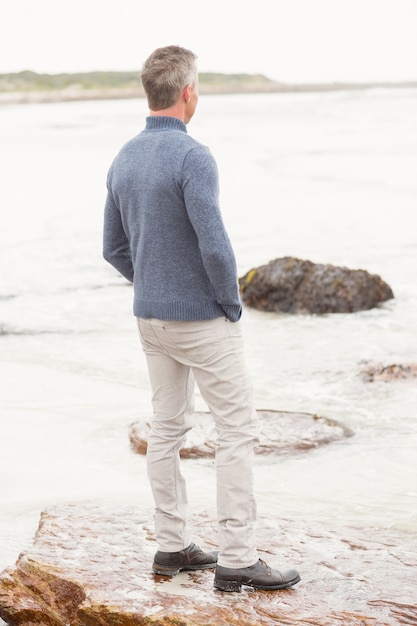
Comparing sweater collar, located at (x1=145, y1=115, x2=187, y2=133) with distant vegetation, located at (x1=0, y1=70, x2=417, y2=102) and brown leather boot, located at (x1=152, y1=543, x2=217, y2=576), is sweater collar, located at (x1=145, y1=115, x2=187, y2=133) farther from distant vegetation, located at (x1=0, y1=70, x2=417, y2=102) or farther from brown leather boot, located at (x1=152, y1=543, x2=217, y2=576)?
distant vegetation, located at (x1=0, y1=70, x2=417, y2=102)

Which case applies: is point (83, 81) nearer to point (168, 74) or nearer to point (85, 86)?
point (85, 86)

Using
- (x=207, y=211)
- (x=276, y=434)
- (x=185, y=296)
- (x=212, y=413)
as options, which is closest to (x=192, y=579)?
(x=212, y=413)

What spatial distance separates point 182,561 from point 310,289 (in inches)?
276

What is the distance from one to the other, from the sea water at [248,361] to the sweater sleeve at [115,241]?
1577 millimetres

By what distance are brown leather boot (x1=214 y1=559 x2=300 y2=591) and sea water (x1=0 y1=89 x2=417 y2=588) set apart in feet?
4.11

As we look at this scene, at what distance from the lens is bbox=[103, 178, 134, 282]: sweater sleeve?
385 centimetres

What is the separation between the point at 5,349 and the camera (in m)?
9.27

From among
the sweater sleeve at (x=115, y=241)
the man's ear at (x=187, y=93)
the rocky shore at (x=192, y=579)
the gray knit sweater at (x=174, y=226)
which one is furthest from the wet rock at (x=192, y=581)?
the man's ear at (x=187, y=93)

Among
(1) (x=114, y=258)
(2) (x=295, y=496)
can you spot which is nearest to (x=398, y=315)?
(2) (x=295, y=496)

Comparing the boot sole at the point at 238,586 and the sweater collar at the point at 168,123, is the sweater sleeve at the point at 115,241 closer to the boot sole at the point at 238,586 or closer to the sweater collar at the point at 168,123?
the sweater collar at the point at 168,123

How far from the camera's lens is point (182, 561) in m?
3.90

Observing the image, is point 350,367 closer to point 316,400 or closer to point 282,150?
point 316,400

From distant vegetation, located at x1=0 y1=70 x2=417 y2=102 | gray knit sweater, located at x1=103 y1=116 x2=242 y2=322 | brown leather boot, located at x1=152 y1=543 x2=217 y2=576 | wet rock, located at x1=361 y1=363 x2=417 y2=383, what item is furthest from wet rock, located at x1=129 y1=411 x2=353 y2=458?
distant vegetation, located at x1=0 y1=70 x2=417 y2=102

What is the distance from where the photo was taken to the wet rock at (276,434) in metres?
6.12
